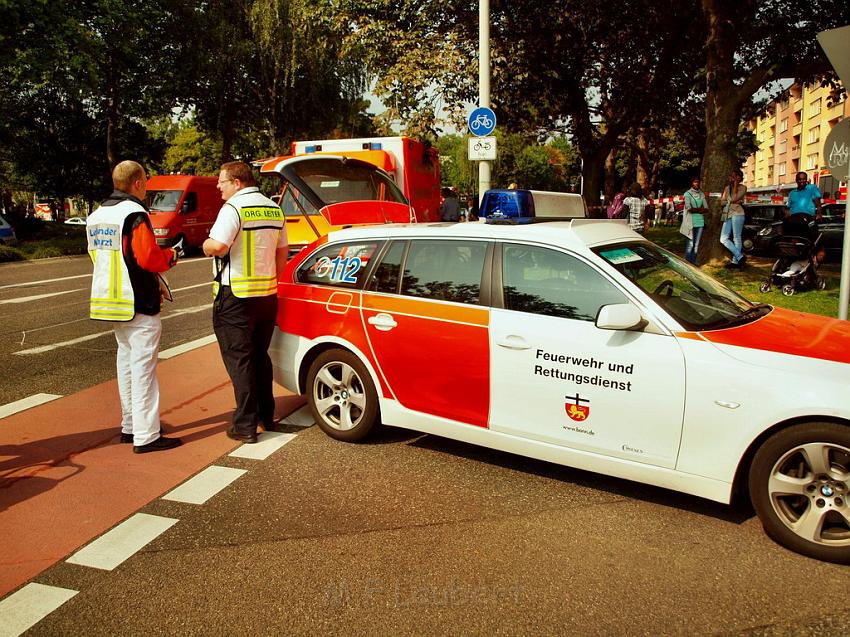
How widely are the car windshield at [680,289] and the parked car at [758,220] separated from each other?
16.8m

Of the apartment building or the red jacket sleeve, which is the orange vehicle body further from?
the apartment building

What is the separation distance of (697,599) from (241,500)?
2.50 meters

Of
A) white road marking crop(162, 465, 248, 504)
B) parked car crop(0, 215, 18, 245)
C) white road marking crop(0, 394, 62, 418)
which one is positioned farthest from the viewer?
parked car crop(0, 215, 18, 245)

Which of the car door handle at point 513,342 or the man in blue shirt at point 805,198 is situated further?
the man in blue shirt at point 805,198

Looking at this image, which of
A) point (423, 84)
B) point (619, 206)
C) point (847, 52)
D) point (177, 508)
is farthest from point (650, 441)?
point (619, 206)

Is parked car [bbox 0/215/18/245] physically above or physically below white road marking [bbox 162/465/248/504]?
above

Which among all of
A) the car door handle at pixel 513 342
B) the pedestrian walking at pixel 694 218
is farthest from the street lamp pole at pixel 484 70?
the car door handle at pixel 513 342

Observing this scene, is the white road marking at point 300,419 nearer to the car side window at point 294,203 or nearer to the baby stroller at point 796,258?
the car side window at point 294,203

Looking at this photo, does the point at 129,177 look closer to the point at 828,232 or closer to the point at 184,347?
the point at 184,347

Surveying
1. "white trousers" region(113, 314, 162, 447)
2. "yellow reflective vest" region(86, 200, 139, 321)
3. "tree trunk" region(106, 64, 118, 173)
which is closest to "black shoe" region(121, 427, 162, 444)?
"white trousers" region(113, 314, 162, 447)

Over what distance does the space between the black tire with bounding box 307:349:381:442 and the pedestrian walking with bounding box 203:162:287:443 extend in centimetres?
44

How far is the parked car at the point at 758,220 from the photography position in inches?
773

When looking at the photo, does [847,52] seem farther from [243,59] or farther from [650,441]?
[243,59]

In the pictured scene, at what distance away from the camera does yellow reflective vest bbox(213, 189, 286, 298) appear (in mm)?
4781
